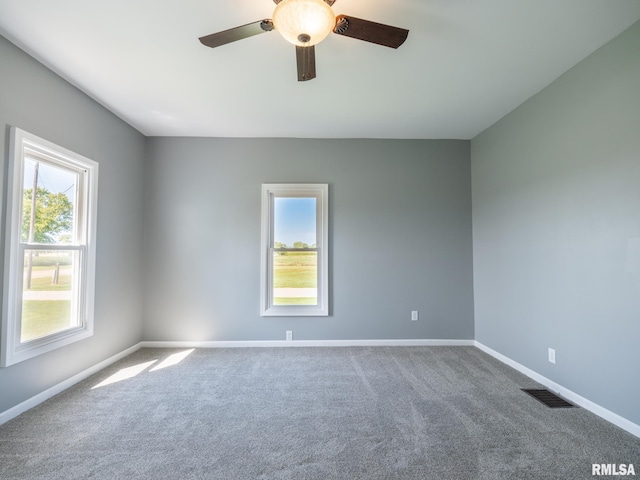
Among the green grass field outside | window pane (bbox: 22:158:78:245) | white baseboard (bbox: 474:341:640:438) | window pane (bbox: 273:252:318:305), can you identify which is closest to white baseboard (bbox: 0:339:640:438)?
white baseboard (bbox: 474:341:640:438)

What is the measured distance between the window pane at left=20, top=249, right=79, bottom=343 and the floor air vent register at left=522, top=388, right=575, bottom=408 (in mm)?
4096

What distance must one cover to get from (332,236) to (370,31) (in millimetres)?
2507

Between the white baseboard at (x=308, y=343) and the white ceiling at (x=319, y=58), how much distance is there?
2659mm

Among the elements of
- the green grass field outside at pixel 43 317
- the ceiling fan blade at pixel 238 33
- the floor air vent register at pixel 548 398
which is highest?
the ceiling fan blade at pixel 238 33

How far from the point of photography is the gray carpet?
1.70 meters

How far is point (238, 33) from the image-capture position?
1.68 m

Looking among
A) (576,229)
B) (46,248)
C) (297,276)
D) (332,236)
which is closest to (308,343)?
(297,276)

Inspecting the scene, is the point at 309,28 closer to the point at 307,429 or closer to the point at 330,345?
the point at 307,429

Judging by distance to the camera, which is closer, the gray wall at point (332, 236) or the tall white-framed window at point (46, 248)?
the tall white-framed window at point (46, 248)

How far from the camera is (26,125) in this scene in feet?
7.44

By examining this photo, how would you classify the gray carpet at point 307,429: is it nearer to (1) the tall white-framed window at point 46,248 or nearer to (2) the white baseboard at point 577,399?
(2) the white baseboard at point 577,399

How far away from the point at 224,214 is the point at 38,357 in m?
2.18

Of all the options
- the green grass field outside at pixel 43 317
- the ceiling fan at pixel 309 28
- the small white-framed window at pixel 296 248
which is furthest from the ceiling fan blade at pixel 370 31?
the green grass field outside at pixel 43 317

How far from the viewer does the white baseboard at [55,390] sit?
2.16 metres
